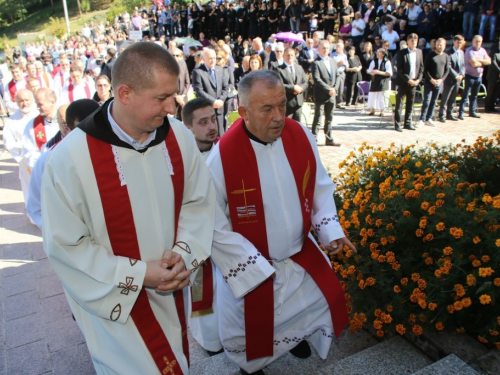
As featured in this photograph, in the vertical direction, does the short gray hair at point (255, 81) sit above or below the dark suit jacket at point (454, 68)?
above

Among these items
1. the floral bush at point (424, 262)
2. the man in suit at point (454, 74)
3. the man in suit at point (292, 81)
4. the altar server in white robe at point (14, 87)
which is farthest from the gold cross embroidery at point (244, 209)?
the man in suit at point (454, 74)

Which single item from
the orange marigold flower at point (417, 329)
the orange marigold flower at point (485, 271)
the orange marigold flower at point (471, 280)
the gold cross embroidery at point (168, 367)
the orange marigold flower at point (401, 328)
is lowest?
the orange marigold flower at point (401, 328)

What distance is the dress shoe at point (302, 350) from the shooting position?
3.44 m

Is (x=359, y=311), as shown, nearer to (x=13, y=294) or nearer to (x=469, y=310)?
(x=469, y=310)

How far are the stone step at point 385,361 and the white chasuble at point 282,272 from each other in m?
0.24

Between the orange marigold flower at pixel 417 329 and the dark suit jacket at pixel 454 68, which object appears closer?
the orange marigold flower at pixel 417 329

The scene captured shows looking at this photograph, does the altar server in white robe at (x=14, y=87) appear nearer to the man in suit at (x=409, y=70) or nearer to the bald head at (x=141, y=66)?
the man in suit at (x=409, y=70)

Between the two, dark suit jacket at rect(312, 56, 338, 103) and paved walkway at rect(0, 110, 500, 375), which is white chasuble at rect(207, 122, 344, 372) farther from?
dark suit jacket at rect(312, 56, 338, 103)

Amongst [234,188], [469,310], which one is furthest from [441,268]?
[234,188]

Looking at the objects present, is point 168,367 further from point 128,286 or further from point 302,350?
point 302,350

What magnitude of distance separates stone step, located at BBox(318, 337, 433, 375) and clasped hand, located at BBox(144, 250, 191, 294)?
1.23 m

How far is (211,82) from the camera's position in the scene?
9016 mm

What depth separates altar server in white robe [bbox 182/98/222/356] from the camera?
3104mm

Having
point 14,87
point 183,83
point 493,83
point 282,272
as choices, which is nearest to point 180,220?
point 282,272
